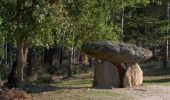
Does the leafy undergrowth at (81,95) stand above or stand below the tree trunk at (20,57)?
below

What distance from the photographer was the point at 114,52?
20969 mm

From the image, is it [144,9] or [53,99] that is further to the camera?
[144,9]

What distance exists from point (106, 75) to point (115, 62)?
719 mm

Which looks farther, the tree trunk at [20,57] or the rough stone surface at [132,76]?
the rough stone surface at [132,76]

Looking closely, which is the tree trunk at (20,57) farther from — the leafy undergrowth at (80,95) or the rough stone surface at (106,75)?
the rough stone surface at (106,75)

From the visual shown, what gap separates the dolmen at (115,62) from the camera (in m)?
21.0

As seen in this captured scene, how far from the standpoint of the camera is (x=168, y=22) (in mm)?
37031

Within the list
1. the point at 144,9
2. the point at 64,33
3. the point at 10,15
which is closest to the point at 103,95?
the point at 64,33

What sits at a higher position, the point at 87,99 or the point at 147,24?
the point at 147,24

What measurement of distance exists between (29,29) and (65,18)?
1566mm

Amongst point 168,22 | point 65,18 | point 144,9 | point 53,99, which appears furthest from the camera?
point 144,9

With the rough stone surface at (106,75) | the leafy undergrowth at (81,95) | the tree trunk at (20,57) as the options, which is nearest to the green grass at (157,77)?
the rough stone surface at (106,75)

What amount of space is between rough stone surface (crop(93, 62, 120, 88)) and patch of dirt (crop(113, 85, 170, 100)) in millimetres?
938

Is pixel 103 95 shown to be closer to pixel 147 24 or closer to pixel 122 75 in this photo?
pixel 122 75
